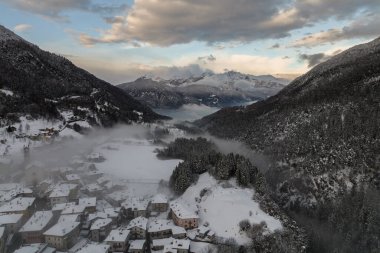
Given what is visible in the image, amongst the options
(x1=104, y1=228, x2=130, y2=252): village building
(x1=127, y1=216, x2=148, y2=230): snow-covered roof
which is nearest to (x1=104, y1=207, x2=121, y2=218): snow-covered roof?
(x1=127, y1=216, x2=148, y2=230): snow-covered roof

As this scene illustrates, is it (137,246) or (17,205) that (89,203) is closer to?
(17,205)

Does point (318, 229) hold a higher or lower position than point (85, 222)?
lower

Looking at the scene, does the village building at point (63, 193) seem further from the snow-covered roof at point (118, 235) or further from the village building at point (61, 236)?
the snow-covered roof at point (118, 235)

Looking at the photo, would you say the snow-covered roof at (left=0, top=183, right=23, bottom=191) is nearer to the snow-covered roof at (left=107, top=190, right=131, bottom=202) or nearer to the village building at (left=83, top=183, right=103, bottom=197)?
the village building at (left=83, top=183, right=103, bottom=197)

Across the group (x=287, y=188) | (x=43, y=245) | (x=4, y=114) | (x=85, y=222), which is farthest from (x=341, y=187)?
(x=4, y=114)

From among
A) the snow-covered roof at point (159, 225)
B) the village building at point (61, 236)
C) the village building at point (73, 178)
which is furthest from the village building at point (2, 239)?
the village building at point (73, 178)

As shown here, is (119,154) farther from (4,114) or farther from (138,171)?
(4,114)
